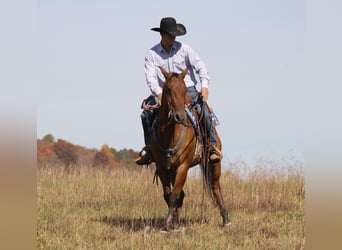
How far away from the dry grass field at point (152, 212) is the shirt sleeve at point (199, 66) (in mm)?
2142

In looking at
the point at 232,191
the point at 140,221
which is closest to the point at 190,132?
the point at 140,221

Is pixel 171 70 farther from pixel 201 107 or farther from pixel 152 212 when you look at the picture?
pixel 152 212

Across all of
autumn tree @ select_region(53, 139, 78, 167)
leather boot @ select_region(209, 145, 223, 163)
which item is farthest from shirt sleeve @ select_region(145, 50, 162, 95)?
autumn tree @ select_region(53, 139, 78, 167)

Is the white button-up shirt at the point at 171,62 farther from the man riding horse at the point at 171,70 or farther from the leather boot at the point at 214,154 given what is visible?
the leather boot at the point at 214,154

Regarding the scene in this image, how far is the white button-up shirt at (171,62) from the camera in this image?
28.3 feet

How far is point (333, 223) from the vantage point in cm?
424

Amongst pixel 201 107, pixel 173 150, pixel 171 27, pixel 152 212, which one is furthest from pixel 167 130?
pixel 152 212

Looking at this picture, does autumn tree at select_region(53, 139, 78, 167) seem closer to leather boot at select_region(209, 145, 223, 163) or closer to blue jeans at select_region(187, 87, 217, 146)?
leather boot at select_region(209, 145, 223, 163)

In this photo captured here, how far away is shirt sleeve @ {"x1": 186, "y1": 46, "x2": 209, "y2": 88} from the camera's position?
8781 mm

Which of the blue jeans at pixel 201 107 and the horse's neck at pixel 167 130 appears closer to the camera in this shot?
the horse's neck at pixel 167 130

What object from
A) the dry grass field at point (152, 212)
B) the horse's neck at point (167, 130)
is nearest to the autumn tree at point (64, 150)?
the dry grass field at point (152, 212)

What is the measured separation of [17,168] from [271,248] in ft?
14.6

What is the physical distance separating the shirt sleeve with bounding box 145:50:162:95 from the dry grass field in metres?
2.02

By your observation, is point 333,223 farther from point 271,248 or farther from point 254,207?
point 254,207
